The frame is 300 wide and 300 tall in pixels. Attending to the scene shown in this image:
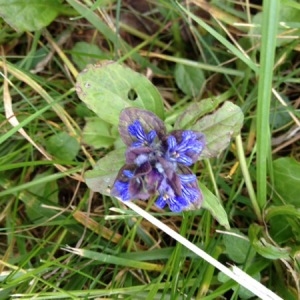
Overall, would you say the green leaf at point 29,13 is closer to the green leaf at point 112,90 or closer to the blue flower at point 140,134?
the green leaf at point 112,90

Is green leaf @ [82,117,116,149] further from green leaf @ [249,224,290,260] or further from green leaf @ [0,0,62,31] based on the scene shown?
green leaf @ [249,224,290,260]

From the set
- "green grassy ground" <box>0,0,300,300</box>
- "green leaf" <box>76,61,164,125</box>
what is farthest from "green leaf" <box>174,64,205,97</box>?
"green leaf" <box>76,61,164,125</box>

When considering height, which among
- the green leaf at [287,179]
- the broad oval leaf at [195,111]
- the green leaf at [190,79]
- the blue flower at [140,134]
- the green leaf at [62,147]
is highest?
the blue flower at [140,134]

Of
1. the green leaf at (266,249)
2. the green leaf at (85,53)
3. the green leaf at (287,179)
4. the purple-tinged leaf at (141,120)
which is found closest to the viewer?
the purple-tinged leaf at (141,120)

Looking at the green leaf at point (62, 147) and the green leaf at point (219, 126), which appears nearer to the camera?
the green leaf at point (219, 126)

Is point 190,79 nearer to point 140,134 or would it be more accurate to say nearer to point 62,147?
point 62,147

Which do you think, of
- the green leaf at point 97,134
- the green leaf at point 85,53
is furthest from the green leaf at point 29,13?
the green leaf at point 97,134

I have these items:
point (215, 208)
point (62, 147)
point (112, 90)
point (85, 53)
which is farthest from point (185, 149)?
point (85, 53)
